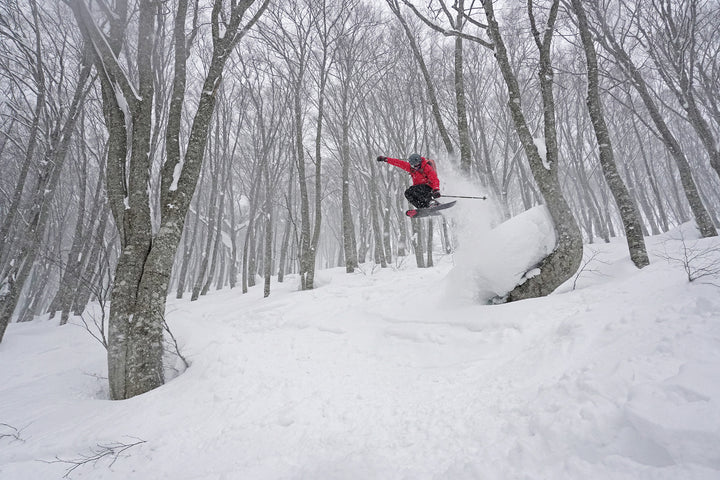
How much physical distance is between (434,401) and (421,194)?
457cm

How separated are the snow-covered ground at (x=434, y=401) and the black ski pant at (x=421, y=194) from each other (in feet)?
7.79

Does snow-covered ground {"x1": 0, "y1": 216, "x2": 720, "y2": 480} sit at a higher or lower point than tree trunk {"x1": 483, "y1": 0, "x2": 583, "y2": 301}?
lower

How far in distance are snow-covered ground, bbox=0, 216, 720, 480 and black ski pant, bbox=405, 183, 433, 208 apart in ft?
7.79

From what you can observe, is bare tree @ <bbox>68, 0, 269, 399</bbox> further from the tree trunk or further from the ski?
the tree trunk

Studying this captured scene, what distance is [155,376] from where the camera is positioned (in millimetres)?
3344

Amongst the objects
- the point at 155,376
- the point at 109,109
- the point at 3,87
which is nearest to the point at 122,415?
the point at 155,376

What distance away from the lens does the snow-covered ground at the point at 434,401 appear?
1551mm

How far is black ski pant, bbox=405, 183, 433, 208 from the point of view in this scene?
6.35 m

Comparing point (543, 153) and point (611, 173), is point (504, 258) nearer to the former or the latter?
point (543, 153)

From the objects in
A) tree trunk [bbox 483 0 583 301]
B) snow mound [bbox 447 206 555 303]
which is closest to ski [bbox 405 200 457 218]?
snow mound [bbox 447 206 555 303]

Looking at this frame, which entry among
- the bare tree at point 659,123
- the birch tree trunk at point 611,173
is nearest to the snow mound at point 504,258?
the birch tree trunk at point 611,173

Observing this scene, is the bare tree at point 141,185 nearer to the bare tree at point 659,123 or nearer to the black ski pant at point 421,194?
the black ski pant at point 421,194

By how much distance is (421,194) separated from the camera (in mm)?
6363

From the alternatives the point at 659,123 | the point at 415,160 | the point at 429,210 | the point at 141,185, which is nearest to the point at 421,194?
the point at 429,210
